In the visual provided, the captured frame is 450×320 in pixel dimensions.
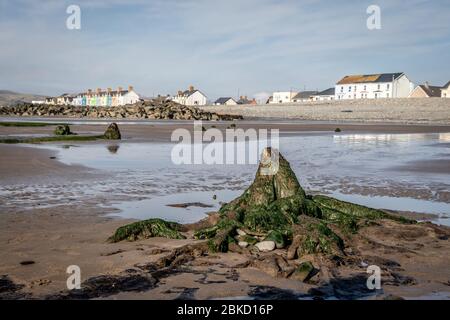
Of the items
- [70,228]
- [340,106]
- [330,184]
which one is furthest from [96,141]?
[340,106]

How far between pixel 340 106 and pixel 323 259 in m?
68.6

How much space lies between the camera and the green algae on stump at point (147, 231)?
23.2 ft

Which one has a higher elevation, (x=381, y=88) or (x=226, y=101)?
(x=381, y=88)

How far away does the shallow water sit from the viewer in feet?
32.4

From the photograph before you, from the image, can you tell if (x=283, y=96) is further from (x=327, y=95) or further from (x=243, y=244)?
(x=243, y=244)

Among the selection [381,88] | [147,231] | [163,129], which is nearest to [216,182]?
[147,231]

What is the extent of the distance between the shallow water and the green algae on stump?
4.01 ft

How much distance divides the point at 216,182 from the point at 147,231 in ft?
18.1

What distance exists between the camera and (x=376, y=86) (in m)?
103

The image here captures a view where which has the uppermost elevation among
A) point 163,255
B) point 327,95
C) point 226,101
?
point 327,95

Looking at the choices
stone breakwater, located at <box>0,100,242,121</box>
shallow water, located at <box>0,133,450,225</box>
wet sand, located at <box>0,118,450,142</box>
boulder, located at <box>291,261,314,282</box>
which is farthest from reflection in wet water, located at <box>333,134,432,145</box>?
stone breakwater, located at <box>0,100,242,121</box>

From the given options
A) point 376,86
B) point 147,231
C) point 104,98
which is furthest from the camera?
point 104,98

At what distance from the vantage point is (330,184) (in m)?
12.5
